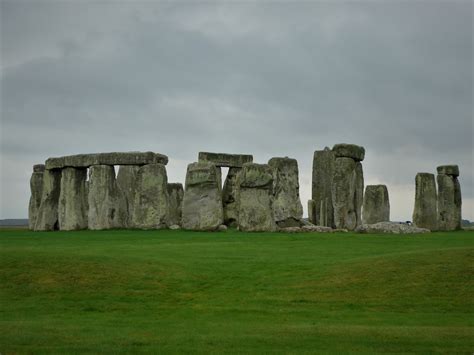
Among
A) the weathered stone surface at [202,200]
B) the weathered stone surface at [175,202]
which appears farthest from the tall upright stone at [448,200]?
the weathered stone surface at [175,202]

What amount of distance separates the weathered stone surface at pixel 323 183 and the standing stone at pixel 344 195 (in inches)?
103

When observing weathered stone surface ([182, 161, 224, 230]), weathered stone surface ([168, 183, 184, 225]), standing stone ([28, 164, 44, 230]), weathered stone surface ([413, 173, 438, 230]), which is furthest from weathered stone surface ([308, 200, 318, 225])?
standing stone ([28, 164, 44, 230])

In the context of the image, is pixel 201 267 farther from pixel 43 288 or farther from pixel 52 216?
pixel 52 216

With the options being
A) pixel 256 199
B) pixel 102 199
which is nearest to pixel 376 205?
pixel 256 199

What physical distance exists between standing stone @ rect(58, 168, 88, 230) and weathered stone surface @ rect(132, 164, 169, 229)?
2.97 meters

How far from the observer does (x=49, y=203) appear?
34875 mm

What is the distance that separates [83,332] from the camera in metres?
11.9

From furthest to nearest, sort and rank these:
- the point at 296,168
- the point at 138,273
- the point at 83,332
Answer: the point at 296,168 < the point at 138,273 < the point at 83,332

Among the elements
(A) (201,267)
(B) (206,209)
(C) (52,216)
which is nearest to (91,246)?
(A) (201,267)

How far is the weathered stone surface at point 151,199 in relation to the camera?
31906 millimetres

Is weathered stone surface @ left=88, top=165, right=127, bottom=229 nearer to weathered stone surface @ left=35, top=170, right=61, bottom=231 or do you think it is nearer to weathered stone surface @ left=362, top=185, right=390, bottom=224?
weathered stone surface @ left=35, top=170, right=61, bottom=231

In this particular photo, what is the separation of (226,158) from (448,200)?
10.5 meters

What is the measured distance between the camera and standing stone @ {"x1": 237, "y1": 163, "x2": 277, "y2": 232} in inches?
1132

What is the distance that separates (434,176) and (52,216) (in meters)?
17.6
